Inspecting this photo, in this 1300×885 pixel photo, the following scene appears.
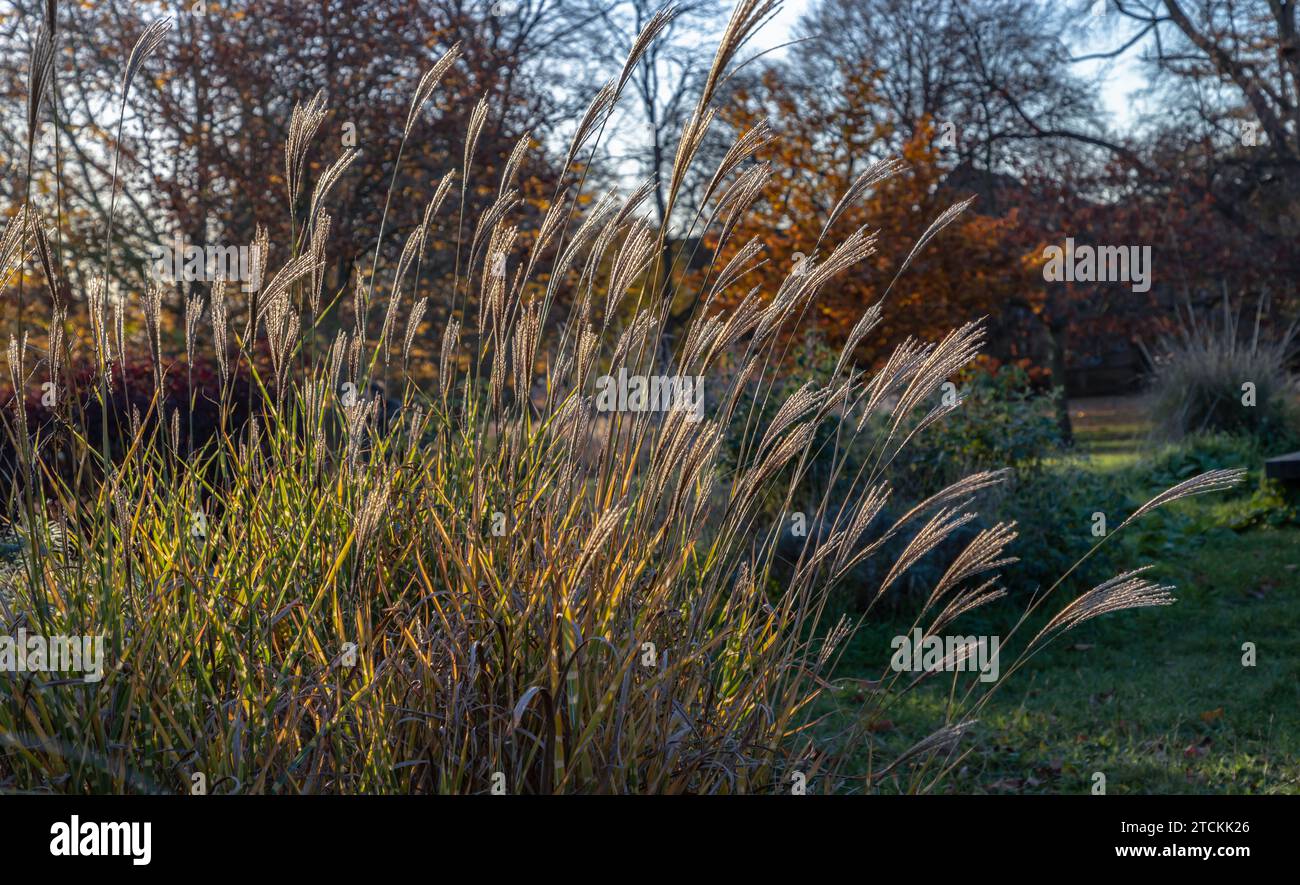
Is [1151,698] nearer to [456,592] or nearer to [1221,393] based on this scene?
[456,592]

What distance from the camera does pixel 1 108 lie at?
1102 cm

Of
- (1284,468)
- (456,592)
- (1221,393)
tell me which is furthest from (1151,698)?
(1221,393)

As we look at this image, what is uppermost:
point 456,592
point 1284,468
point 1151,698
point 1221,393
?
point 1221,393

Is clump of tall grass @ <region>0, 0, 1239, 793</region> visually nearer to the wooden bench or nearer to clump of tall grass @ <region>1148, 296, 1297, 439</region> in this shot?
the wooden bench

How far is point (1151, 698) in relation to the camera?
187 inches

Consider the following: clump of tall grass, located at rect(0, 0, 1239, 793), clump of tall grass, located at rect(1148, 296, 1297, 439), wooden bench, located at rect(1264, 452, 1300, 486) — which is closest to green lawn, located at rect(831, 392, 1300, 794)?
wooden bench, located at rect(1264, 452, 1300, 486)

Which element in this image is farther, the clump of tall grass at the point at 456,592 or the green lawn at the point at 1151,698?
the green lawn at the point at 1151,698

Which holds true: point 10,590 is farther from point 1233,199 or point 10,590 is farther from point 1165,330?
point 1233,199

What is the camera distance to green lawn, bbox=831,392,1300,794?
387 centimetres

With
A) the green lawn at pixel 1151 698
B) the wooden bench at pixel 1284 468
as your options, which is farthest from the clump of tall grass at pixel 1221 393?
the green lawn at pixel 1151 698

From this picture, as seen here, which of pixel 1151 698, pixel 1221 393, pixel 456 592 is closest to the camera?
pixel 456 592

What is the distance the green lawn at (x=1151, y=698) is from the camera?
3871 millimetres

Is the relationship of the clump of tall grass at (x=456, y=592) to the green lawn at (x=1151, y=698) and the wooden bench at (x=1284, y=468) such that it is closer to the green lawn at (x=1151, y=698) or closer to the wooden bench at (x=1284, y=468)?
the green lawn at (x=1151, y=698)

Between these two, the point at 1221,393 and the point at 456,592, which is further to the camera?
the point at 1221,393
